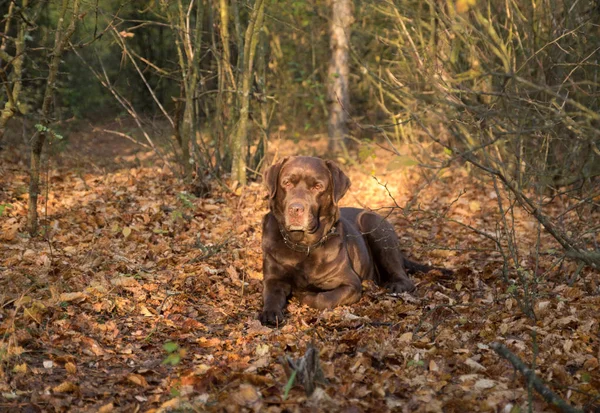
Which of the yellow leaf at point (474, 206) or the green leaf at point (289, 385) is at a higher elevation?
the yellow leaf at point (474, 206)

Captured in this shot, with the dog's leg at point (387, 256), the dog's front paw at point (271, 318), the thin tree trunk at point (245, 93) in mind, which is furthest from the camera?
the thin tree trunk at point (245, 93)

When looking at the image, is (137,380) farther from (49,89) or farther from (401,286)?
(49,89)

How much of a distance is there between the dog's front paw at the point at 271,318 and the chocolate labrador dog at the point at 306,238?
96mm

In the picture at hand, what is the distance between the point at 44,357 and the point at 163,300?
139cm

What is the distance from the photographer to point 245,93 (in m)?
8.85

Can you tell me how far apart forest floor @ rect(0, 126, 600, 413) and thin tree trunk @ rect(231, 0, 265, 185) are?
1.18 meters

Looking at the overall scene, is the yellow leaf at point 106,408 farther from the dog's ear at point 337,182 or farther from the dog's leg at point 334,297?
the dog's ear at point 337,182

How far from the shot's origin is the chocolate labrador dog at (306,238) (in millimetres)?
5449

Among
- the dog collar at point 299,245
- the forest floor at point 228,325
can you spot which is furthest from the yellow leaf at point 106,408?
the dog collar at point 299,245

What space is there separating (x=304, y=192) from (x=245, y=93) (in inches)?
148

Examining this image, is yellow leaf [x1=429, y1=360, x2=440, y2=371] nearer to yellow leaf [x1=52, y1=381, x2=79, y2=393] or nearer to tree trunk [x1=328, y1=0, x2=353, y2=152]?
yellow leaf [x1=52, y1=381, x2=79, y2=393]

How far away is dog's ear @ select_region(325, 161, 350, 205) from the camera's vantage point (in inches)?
223

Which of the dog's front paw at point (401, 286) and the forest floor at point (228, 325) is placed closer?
the forest floor at point (228, 325)

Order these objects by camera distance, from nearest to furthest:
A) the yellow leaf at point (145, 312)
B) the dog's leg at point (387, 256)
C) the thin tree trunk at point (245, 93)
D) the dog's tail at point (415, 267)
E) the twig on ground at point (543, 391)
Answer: the twig on ground at point (543, 391) → the yellow leaf at point (145, 312) → the dog's leg at point (387, 256) → the dog's tail at point (415, 267) → the thin tree trunk at point (245, 93)
